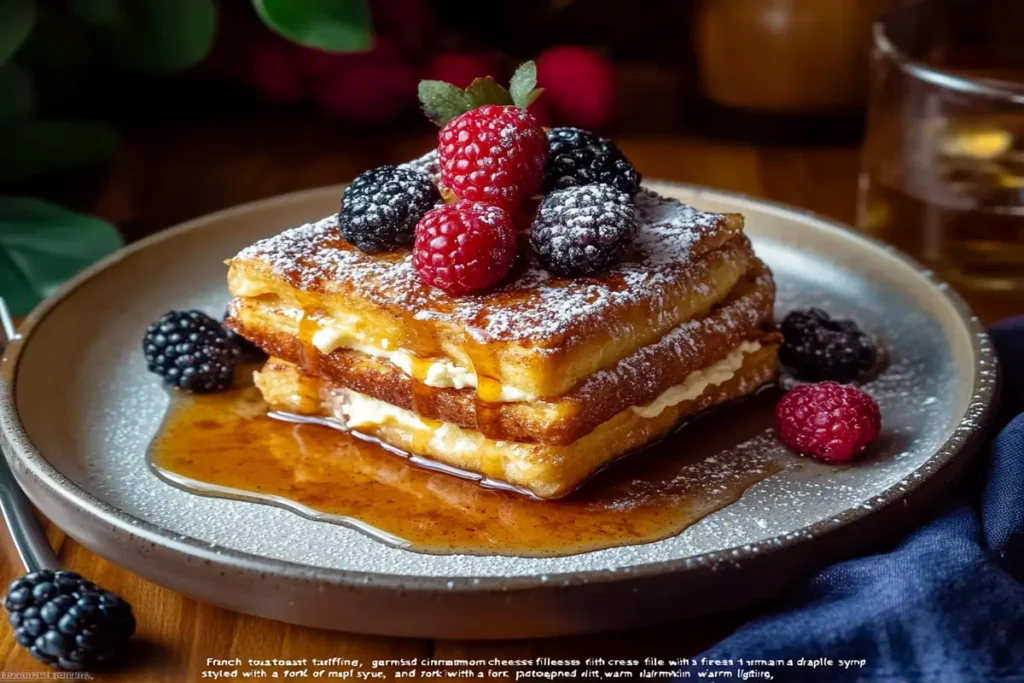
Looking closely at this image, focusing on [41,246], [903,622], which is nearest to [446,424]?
[903,622]

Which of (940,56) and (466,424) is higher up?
(940,56)

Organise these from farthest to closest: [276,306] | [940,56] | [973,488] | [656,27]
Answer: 1. [656,27]
2. [940,56]
3. [276,306]
4. [973,488]

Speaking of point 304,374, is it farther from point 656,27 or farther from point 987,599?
point 656,27

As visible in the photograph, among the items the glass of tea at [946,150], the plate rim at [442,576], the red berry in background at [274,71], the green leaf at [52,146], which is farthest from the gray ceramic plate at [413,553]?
the red berry in background at [274,71]

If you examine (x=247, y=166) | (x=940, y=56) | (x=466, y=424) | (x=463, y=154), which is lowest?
(x=247, y=166)

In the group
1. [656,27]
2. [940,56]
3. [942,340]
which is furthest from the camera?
[656,27]

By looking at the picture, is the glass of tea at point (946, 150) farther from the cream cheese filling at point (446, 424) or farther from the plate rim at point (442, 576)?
the cream cheese filling at point (446, 424)

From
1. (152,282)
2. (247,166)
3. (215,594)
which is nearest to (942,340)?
(215,594)
